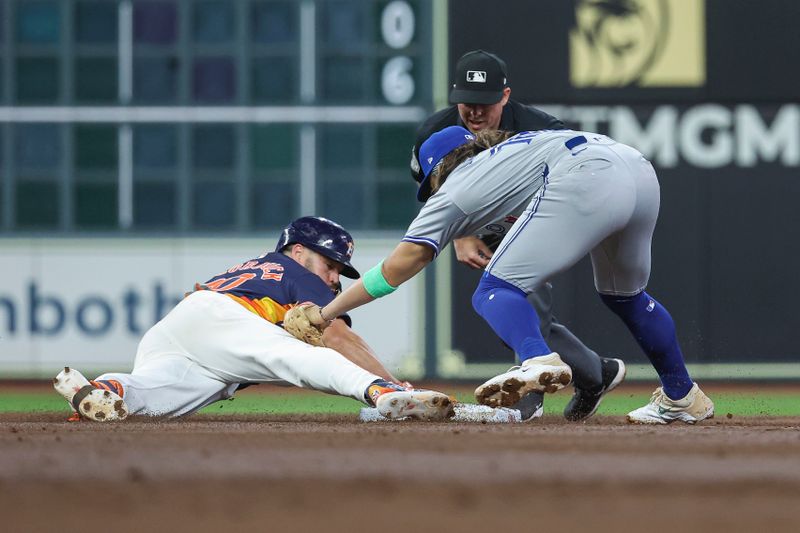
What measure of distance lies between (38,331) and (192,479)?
25.4 ft

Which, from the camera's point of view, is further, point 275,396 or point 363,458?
point 275,396

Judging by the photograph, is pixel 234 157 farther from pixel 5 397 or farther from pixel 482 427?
pixel 482 427

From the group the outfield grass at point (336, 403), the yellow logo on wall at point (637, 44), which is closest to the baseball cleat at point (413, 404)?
the outfield grass at point (336, 403)

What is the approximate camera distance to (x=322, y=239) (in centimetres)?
598

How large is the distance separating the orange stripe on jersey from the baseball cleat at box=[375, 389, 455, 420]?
0.79 metres

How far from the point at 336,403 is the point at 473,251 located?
12.0 feet

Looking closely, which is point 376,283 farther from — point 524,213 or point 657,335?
point 657,335

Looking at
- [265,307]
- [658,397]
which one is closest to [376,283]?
[265,307]

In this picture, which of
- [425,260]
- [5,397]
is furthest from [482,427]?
[5,397]

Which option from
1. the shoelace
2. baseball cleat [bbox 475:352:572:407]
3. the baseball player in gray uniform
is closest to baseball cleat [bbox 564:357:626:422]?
the shoelace

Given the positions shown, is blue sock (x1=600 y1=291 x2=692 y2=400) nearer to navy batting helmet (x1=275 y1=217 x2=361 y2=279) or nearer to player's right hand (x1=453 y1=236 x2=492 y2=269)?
player's right hand (x1=453 y1=236 x2=492 y2=269)

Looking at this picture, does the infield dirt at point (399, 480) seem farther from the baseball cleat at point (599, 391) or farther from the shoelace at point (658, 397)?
the baseball cleat at point (599, 391)

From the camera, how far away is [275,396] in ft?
32.7

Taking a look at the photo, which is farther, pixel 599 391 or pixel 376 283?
pixel 599 391
